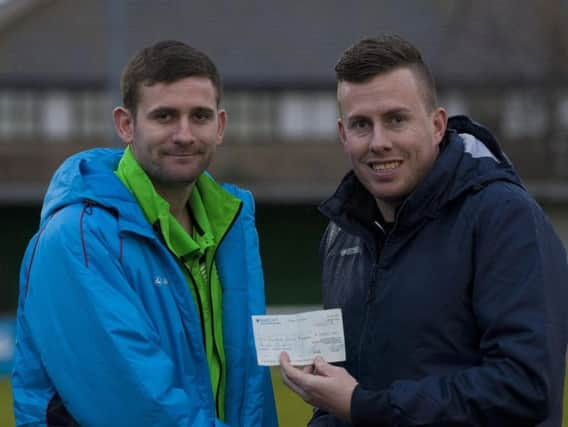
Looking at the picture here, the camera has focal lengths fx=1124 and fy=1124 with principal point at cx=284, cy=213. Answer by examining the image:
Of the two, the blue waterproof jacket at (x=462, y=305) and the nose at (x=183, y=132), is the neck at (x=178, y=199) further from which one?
the blue waterproof jacket at (x=462, y=305)

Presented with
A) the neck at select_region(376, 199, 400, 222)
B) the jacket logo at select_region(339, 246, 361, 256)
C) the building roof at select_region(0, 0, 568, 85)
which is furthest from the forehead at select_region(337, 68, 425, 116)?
the building roof at select_region(0, 0, 568, 85)

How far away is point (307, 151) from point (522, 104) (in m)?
6.37

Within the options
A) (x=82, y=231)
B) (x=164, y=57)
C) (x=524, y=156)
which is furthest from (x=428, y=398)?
(x=524, y=156)

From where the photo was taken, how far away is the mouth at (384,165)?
320cm

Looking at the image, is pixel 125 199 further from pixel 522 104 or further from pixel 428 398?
pixel 522 104

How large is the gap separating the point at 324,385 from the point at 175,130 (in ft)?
3.35

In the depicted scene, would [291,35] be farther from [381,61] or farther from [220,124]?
[381,61]

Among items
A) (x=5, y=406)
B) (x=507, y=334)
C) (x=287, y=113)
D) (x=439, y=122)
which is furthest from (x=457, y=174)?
(x=287, y=113)

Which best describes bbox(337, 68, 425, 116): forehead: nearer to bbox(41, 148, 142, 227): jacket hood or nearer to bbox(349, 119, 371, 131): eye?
bbox(349, 119, 371, 131): eye

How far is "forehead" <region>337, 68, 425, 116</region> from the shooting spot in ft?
10.4

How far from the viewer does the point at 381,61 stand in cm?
317

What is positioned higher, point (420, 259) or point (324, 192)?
point (420, 259)

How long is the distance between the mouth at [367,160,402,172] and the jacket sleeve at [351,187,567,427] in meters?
0.28

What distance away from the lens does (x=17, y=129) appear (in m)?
34.7
